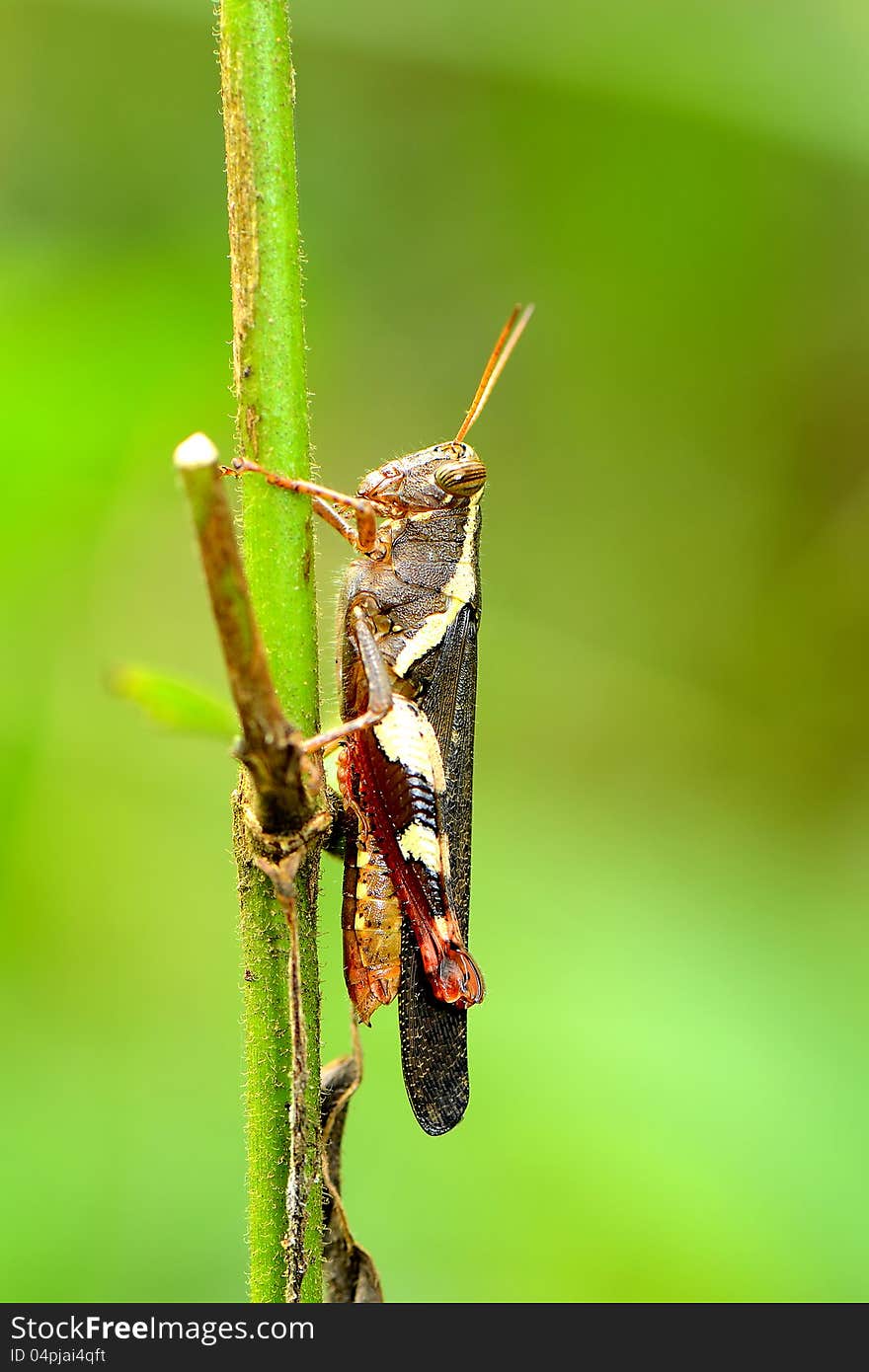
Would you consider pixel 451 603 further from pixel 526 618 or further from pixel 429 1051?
pixel 526 618

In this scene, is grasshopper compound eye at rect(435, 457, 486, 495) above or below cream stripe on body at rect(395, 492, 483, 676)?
above

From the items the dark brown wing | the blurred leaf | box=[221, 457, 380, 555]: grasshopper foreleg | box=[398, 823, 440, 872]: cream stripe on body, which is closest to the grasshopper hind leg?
the dark brown wing

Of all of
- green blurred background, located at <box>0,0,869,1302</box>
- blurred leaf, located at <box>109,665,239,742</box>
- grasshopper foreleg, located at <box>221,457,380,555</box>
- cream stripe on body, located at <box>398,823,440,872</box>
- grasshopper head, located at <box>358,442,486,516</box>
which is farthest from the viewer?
grasshopper head, located at <box>358,442,486,516</box>

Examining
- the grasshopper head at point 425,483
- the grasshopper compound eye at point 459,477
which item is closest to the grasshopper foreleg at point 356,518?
the grasshopper head at point 425,483

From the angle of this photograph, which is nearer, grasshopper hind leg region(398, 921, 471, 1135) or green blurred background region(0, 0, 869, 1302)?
grasshopper hind leg region(398, 921, 471, 1135)

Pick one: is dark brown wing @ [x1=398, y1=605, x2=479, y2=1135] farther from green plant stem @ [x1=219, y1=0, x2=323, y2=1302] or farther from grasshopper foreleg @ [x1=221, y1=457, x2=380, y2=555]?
green plant stem @ [x1=219, y1=0, x2=323, y2=1302]

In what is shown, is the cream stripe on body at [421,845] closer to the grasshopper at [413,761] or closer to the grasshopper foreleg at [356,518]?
the grasshopper at [413,761]
